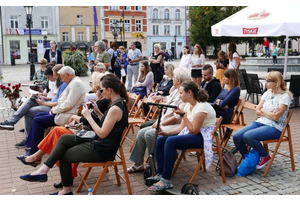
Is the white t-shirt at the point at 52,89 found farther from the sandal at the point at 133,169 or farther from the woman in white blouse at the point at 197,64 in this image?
the woman in white blouse at the point at 197,64

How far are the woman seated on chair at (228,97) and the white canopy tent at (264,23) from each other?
79.7 inches

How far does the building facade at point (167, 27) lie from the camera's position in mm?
57875

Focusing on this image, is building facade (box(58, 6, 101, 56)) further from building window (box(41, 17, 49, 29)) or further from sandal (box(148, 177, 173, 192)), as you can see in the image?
sandal (box(148, 177, 173, 192))

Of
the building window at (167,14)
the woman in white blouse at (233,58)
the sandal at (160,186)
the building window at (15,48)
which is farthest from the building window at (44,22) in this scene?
the sandal at (160,186)

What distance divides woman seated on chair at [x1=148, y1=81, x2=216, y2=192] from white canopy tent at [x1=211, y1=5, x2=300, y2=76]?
3.60 metres

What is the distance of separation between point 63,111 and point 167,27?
5614 cm

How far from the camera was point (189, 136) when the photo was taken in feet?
13.1

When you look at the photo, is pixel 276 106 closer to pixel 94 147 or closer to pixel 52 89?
pixel 94 147

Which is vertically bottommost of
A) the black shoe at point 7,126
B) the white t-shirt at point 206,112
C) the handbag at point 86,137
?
the black shoe at point 7,126

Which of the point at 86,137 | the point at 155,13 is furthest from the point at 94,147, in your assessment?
the point at 155,13

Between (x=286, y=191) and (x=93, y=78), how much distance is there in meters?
3.24

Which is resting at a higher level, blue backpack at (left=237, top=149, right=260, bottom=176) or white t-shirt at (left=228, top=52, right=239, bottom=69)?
white t-shirt at (left=228, top=52, right=239, bottom=69)

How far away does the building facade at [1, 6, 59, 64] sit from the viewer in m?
44.4

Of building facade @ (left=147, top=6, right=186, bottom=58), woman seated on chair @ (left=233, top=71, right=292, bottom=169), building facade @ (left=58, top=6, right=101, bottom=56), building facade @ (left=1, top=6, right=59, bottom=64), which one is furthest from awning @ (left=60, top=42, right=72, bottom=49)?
woman seated on chair @ (left=233, top=71, right=292, bottom=169)
